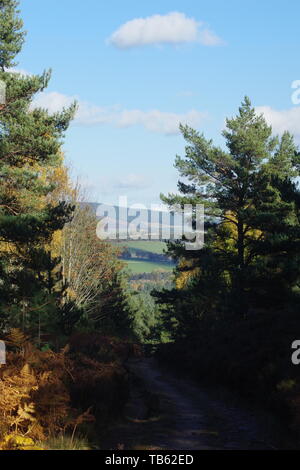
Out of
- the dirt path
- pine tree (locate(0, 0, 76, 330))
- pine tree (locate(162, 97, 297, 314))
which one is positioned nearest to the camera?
the dirt path

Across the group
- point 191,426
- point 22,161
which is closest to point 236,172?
point 22,161

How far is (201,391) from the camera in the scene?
1823 centimetres

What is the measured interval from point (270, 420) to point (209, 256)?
18.4 meters

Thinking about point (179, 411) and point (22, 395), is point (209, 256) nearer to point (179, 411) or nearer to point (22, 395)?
point (179, 411)

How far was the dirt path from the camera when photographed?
9406 mm

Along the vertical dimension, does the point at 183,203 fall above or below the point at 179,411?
above

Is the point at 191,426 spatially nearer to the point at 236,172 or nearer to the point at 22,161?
the point at 22,161

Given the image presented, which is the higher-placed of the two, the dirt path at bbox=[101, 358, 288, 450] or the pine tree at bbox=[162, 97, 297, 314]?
the pine tree at bbox=[162, 97, 297, 314]

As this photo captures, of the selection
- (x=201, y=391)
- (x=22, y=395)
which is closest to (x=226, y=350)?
(x=201, y=391)

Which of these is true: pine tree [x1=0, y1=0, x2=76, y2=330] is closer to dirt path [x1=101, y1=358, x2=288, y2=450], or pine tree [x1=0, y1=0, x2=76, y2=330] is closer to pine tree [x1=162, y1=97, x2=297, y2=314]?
dirt path [x1=101, y1=358, x2=288, y2=450]

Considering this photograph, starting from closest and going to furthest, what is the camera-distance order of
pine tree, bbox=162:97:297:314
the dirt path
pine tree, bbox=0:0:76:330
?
the dirt path < pine tree, bbox=0:0:76:330 < pine tree, bbox=162:97:297:314

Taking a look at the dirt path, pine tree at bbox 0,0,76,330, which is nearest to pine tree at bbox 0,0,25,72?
pine tree at bbox 0,0,76,330

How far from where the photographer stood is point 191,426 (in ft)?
37.1

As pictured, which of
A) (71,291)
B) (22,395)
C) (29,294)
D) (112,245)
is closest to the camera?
(22,395)
